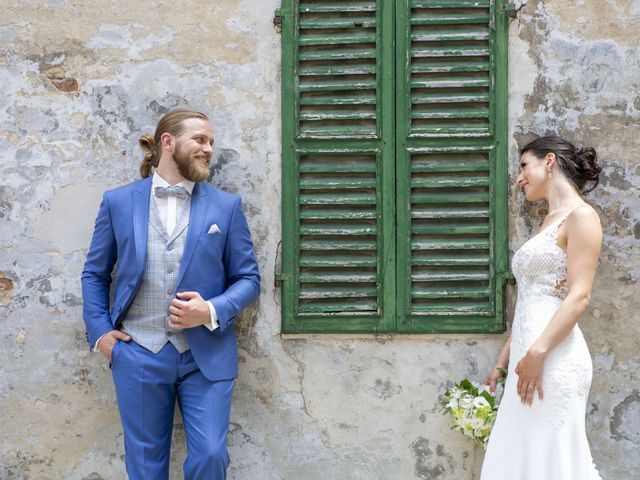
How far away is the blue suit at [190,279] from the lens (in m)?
3.94

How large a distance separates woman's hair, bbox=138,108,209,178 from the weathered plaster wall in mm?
92

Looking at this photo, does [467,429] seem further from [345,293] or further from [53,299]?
[53,299]

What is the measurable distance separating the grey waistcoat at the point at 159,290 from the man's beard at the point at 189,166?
0.84ft

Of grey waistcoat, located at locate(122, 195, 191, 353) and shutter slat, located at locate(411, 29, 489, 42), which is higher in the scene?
shutter slat, located at locate(411, 29, 489, 42)

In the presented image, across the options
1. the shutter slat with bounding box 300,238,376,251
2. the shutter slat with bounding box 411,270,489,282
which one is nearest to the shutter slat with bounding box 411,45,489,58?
the shutter slat with bounding box 300,238,376,251

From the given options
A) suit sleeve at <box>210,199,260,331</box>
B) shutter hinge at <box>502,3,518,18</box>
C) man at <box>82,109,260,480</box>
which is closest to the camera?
man at <box>82,109,260,480</box>

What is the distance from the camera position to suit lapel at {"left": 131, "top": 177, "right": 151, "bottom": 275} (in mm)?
3927

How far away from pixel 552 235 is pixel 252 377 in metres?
1.61

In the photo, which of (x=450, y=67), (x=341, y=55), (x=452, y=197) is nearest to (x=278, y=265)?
(x=452, y=197)

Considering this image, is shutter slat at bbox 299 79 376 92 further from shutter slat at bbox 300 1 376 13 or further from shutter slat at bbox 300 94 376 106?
shutter slat at bbox 300 1 376 13

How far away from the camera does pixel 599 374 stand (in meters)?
4.24

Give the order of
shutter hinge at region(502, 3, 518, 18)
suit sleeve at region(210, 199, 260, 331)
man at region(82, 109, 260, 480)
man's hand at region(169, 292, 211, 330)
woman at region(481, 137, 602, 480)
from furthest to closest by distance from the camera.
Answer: shutter hinge at region(502, 3, 518, 18) → suit sleeve at region(210, 199, 260, 331) → man at region(82, 109, 260, 480) → man's hand at region(169, 292, 211, 330) → woman at region(481, 137, 602, 480)

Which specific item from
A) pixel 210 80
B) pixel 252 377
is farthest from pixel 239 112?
pixel 252 377

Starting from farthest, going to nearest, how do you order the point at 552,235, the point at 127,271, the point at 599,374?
the point at 599,374 → the point at 127,271 → the point at 552,235
